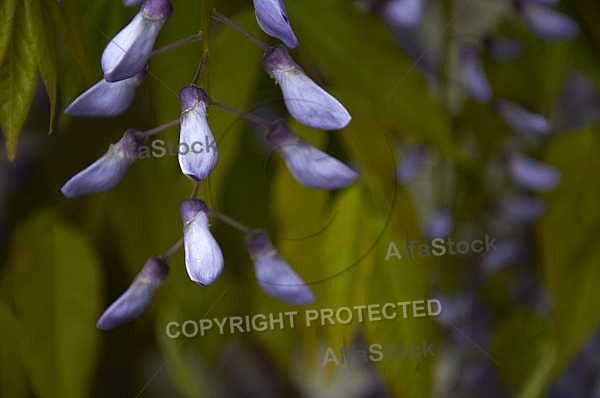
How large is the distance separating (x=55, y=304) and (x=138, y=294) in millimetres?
85

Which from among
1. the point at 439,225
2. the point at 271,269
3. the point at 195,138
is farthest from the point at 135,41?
the point at 439,225

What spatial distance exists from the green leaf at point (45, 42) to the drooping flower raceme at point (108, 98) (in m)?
0.02

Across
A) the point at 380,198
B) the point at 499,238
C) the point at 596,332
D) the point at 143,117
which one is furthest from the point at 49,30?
the point at 596,332

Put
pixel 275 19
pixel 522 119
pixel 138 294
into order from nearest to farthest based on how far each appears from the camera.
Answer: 1. pixel 275 19
2. pixel 138 294
3. pixel 522 119

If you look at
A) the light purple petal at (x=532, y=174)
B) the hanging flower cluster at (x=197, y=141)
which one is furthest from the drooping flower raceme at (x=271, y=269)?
the light purple petal at (x=532, y=174)

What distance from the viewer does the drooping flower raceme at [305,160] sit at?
44cm

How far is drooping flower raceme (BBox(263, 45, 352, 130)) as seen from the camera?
1.28 feet

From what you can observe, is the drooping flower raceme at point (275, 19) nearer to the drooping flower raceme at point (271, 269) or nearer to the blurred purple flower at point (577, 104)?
the drooping flower raceme at point (271, 269)

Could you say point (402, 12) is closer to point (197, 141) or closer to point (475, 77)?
point (475, 77)

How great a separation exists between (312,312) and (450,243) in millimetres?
119

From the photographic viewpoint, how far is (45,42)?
44 centimetres

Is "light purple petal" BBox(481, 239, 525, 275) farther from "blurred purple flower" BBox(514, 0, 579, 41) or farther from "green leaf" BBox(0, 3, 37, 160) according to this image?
"green leaf" BBox(0, 3, 37, 160)

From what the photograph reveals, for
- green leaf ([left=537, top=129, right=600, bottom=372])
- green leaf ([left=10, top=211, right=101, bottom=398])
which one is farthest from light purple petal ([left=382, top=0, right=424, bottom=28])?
green leaf ([left=10, top=211, right=101, bottom=398])

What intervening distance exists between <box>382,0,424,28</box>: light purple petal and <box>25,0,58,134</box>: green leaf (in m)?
0.23
